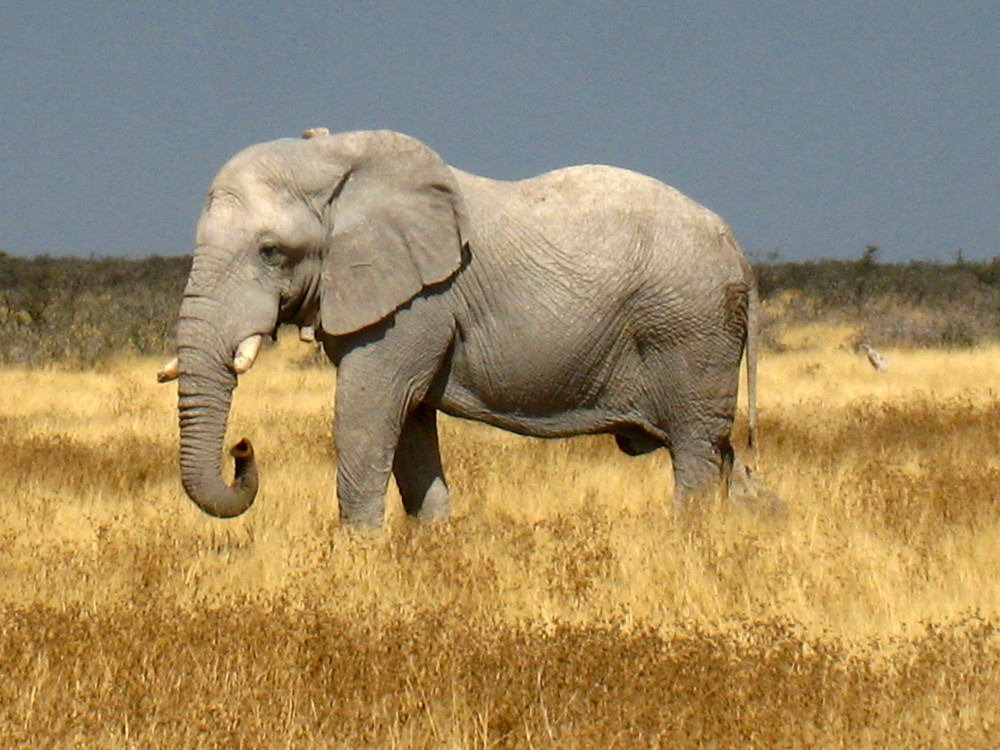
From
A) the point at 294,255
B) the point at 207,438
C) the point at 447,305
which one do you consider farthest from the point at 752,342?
the point at 207,438

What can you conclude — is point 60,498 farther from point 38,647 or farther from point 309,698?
point 309,698

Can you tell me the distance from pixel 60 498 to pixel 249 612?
3587mm

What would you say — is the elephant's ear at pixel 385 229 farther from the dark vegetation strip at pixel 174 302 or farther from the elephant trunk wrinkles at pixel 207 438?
the dark vegetation strip at pixel 174 302

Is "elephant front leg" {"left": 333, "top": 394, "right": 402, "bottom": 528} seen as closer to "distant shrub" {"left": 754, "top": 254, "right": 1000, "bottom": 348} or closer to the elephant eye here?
the elephant eye

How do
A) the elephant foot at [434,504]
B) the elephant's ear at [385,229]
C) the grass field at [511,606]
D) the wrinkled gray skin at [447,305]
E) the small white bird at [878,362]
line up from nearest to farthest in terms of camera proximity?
the grass field at [511,606], the wrinkled gray skin at [447,305], the elephant's ear at [385,229], the elephant foot at [434,504], the small white bird at [878,362]

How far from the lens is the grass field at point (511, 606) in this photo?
16.6 ft

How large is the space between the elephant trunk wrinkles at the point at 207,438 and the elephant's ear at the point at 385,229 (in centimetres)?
66

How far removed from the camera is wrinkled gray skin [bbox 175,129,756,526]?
7.50 metres

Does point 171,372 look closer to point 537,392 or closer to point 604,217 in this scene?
point 537,392

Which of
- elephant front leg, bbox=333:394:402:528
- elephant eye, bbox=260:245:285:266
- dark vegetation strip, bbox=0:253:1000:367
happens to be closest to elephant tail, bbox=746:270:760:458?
elephant front leg, bbox=333:394:402:528

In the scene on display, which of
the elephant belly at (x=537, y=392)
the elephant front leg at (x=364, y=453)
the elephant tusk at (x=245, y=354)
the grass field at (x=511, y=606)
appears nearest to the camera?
the grass field at (x=511, y=606)

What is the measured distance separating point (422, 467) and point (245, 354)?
1.66 meters

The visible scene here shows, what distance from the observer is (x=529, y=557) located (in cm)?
766

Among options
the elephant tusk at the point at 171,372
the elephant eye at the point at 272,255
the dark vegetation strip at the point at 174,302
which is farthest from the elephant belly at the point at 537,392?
the dark vegetation strip at the point at 174,302
